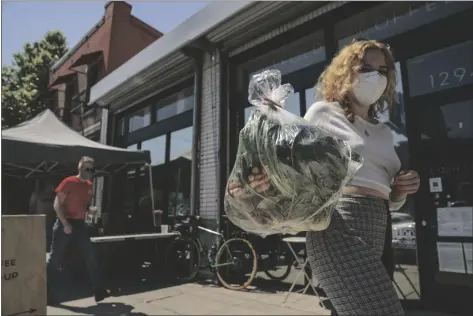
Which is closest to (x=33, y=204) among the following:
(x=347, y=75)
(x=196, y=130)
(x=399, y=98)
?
(x=196, y=130)

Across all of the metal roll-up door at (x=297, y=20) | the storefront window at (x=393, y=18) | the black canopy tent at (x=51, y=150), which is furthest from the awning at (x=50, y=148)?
the storefront window at (x=393, y=18)

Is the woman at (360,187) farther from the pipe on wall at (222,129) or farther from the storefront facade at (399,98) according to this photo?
the pipe on wall at (222,129)

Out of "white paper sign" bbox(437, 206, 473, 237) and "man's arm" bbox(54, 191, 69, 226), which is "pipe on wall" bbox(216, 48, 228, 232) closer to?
"man's arm" bbox(54, 191, 69, 226)

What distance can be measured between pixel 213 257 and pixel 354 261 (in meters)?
4.80

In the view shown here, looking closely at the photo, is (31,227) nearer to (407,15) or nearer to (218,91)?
(218,91)

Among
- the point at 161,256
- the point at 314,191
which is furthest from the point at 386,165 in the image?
the point at 161,256

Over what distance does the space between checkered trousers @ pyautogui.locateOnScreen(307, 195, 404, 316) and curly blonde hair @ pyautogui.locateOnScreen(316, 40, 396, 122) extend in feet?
1.28

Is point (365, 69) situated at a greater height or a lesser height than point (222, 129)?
lesser

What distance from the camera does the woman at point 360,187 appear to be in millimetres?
1291

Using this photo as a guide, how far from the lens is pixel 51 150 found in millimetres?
6078

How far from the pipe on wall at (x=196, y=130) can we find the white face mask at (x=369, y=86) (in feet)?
17.1

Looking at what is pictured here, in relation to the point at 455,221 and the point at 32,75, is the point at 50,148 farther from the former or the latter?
the point at 32,75

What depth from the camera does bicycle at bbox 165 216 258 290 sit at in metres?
5.70

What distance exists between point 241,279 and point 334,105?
4.82 meters
